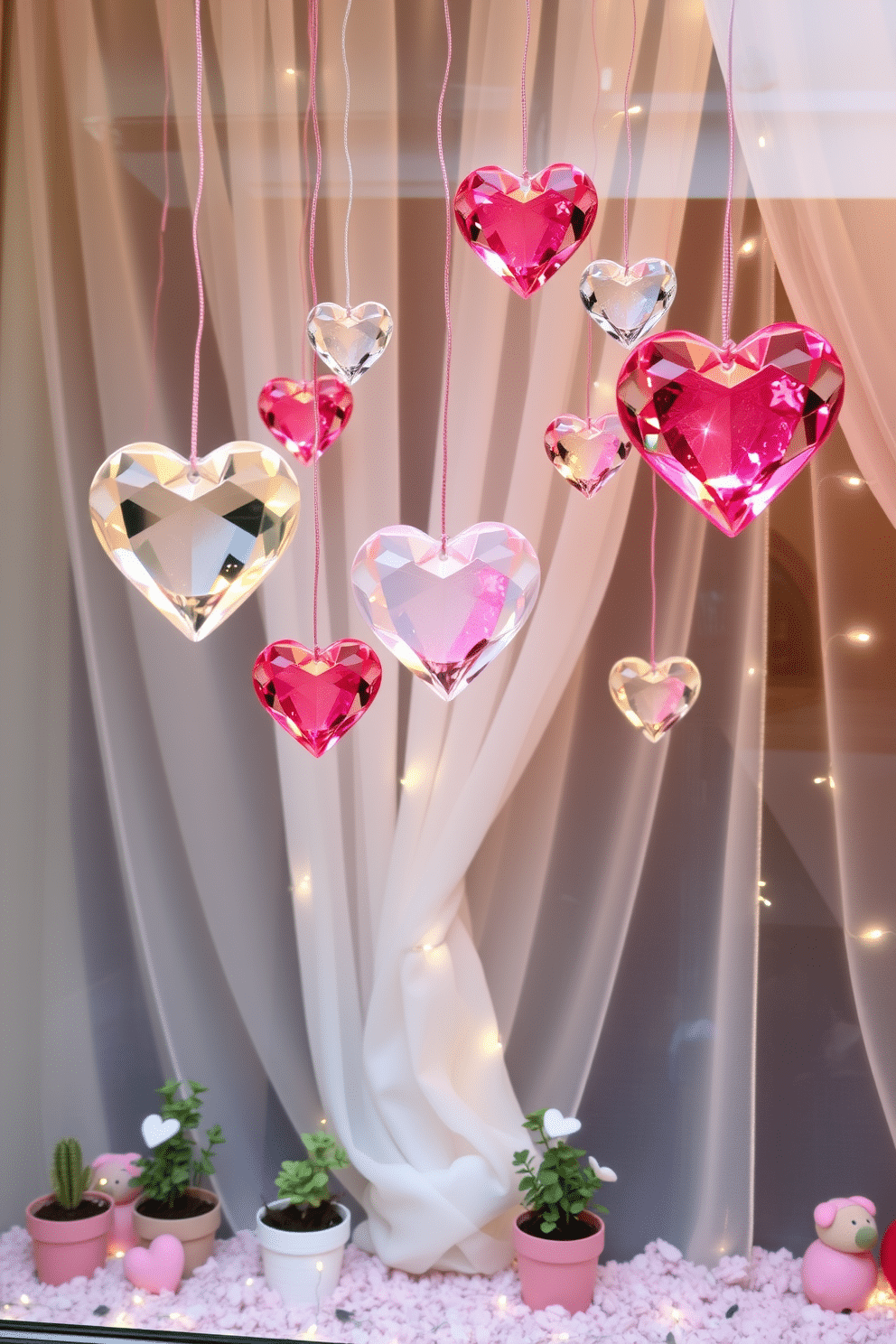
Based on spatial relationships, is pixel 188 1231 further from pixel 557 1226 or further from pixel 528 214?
pixel 528 214

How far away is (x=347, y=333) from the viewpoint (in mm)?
1326

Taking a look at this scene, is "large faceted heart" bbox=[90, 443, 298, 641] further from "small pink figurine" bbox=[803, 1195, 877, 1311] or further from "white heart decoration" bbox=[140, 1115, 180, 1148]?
"small pink figurine" bbox=[803, 1195, 877, 1311]

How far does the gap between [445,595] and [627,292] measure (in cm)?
55

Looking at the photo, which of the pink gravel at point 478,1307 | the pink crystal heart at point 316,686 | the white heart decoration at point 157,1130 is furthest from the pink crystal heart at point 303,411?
the pink gravel at point 478,1307

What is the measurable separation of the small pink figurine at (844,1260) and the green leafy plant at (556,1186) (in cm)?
33

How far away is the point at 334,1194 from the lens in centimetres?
197

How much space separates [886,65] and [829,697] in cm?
94

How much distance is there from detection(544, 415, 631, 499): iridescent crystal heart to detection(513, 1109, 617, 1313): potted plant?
102 centimetres

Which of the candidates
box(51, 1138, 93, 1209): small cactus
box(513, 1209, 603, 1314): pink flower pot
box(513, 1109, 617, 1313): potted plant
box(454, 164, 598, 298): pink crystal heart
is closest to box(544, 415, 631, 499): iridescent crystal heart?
box(454, 164, 598, 298): pink crystal heart

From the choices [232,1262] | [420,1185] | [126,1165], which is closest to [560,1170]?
[420,1185]

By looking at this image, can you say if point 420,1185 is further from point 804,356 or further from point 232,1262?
point 804,356

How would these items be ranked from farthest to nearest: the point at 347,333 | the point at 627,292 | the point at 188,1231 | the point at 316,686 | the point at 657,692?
the point at 188,1231
the point at 657,692
the point at 347,333
the point at 627,292
the point at 316,686

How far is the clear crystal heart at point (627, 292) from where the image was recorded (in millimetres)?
1183

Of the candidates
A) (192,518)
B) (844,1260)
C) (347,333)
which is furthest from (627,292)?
(844,1260)
